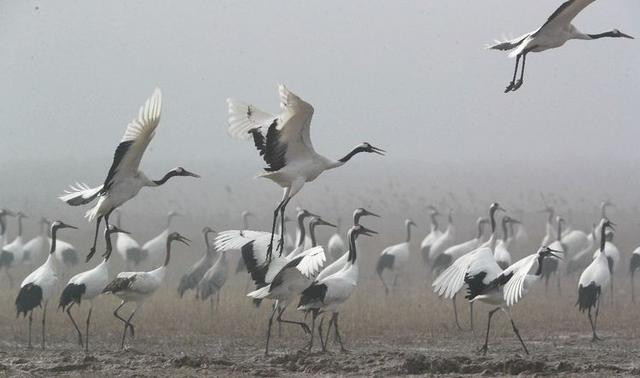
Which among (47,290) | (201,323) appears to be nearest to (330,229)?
(201,323)

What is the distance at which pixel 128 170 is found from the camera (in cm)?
1218

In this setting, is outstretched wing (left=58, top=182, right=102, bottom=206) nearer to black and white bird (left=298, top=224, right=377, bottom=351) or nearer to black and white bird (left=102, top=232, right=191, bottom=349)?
black and white bird (left=102, top=232, right=191, bottom=349)

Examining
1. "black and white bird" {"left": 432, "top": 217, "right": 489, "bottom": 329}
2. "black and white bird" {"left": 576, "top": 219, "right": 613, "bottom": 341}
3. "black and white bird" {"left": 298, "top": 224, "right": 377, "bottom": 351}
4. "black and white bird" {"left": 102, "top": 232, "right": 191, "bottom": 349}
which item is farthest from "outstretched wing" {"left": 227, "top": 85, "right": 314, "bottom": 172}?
"black and white bird" {"left": 432, "top": 217, "right": 489, "bottom": 329}

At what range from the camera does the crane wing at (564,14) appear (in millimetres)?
10656

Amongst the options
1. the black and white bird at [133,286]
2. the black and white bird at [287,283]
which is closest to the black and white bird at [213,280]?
the black and white bird at [133,286]

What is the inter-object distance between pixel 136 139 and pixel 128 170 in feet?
2.77

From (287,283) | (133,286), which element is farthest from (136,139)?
(133,286)

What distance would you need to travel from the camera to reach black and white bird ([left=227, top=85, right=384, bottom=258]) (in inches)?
440

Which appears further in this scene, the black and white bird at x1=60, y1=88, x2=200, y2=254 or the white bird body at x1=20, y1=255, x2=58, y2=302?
the white bird body at x1=20, y1=255, x2=58, y2=302

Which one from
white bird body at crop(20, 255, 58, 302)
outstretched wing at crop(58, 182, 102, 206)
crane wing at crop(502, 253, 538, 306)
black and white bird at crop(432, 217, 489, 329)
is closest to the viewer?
crane wing at crop(502, 253, 538, 306)

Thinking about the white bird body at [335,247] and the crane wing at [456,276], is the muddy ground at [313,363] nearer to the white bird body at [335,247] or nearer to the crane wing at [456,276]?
the crane wing at [456,276]

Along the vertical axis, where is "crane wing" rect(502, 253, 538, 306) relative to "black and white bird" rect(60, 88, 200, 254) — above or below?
below

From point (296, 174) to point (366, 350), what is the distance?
6.97 ft

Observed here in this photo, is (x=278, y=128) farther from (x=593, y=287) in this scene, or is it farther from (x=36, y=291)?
(x=593, y=287)
